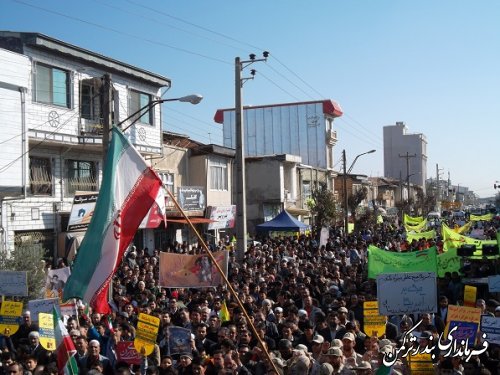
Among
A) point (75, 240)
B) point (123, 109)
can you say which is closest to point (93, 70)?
point (123, 109)

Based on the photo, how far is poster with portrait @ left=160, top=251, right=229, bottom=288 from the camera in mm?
13352

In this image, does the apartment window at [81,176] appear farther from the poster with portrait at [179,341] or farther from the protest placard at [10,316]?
the poster with portrait at [179,341]

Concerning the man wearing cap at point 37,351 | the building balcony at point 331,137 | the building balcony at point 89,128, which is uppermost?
the building balcony at point 331,137

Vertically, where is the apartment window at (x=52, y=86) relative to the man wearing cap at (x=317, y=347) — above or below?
above

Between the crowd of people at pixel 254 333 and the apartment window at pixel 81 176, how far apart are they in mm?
8025

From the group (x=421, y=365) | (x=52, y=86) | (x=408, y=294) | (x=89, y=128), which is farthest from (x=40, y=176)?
Result: (x=421, y=365)

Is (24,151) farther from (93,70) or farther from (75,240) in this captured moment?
(93,70)

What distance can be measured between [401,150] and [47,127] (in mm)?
123633

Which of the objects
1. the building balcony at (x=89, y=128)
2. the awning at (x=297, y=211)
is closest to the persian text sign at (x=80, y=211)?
the building balcony at (x=89, y=128)

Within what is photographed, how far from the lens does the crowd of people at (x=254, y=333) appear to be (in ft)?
25.6

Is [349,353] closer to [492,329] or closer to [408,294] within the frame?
[492,329]

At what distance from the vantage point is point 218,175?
34.3m

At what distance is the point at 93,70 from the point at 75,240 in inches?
249

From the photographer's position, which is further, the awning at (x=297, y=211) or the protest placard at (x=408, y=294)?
the awning at (x=297, y=211)
